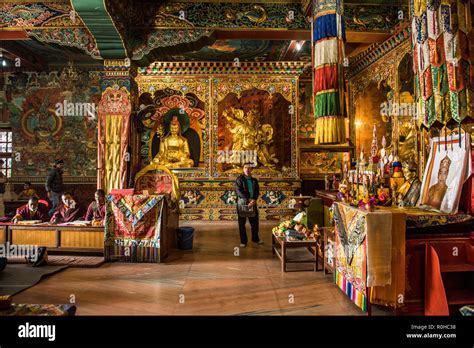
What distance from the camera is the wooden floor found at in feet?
12.0

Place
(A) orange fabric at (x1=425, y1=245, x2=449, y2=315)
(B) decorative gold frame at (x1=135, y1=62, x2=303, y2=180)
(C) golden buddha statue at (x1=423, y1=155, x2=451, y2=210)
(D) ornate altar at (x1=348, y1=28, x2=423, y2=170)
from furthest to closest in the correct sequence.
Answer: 1. (B) decorative gold frame at (x1=135, y1=62, x2=303, y2=180)
2. (D) ornate altar at (x1=348, y1=28, x2=423, y2=170)
3. (C) golden buddha statue at (x1=423, y1=155, x2=451, y2=210)
4. (A) orange fabric at (x1=425, y1=245, x2=449, y2=315)

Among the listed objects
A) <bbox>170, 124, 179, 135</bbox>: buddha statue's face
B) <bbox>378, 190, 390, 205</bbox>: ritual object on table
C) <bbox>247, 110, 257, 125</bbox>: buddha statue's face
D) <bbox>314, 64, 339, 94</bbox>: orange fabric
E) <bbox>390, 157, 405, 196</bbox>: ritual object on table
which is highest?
<bbox>247, 110, 257, 125</bbox>: buddha statue's face

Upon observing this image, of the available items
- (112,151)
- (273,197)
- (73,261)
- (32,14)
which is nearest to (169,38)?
(112,151)

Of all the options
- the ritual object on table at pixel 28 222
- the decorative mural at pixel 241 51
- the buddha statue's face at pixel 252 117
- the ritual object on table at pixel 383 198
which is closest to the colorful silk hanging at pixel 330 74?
the ritual object on table at pixel 383 198

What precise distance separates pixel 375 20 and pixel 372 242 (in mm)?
5220

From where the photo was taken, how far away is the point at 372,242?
328 cm

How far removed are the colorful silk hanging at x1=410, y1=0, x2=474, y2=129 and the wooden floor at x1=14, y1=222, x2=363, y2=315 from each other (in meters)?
2.36

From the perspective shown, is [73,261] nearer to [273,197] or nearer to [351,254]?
[351,254]

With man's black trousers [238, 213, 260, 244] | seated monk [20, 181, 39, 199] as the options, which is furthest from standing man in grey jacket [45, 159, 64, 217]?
man's black trousers [238, 213, 260, 244]

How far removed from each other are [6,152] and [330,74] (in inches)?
445

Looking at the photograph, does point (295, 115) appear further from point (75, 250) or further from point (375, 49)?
point (75, 250)

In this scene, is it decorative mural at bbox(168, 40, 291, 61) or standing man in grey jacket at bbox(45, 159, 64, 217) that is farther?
decorative mural at bbox(168, 40, 291, 61)

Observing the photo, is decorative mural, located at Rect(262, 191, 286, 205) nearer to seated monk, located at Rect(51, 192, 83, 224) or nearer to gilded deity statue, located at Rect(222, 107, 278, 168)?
gilded deity statue, located at Rect(222, 107, 278, 168)

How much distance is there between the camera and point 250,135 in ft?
36.0
